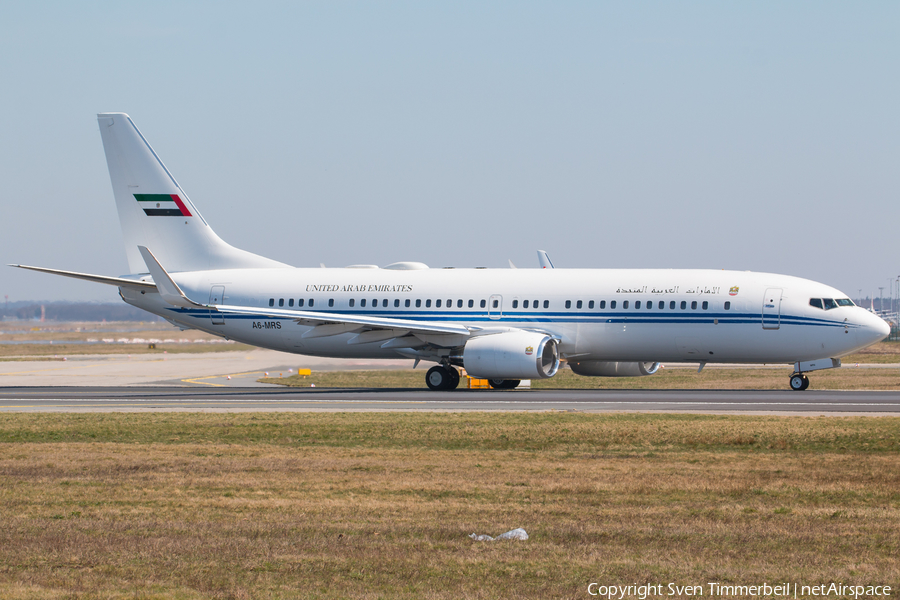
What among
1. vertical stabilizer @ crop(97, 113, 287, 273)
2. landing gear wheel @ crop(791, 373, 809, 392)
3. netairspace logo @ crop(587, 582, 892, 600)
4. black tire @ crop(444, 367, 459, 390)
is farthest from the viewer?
vertical stabilizer @ crop(97, 113, 287, 273)

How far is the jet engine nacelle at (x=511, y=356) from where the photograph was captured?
36.1 meters

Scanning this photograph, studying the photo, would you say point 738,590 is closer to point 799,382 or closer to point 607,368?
point 799,382

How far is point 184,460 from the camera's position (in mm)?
18281

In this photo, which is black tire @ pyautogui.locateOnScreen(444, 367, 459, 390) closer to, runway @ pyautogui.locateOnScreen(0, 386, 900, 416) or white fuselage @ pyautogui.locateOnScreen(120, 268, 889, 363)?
runway @ pyautogui.locateOnScreen(0, 386, 900, 416)

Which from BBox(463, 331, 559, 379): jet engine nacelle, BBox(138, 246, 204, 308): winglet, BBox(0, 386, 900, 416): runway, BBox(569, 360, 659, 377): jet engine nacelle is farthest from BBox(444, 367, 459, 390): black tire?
BBox(138, 246, 204, 308): winglet

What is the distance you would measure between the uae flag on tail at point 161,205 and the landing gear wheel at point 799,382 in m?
26.2

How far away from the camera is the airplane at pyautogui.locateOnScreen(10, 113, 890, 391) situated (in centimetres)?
3600

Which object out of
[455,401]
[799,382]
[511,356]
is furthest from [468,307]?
[799,382]

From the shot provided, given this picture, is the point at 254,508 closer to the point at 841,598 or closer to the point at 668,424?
the point at 841,598

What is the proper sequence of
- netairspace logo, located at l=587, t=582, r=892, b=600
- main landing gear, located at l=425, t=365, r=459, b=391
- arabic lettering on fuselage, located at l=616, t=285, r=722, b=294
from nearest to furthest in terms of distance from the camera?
netairspace logo, located at l=587, t=582, r=892, b=600 → arabic lettering on fuselage, located at l=616, t=285, r=722, b=294 → main landing gear, located at l=425, t=365, r=459, b=391

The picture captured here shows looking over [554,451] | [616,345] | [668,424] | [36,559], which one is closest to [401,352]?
[616,345]

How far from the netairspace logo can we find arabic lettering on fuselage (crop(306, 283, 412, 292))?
104 ft

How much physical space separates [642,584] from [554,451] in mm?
9801

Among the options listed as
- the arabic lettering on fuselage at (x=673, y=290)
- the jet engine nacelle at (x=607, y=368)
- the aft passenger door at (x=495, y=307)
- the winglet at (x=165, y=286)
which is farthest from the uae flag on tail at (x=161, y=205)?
the arabic lettering on fuselage at (x=673, y=290)
